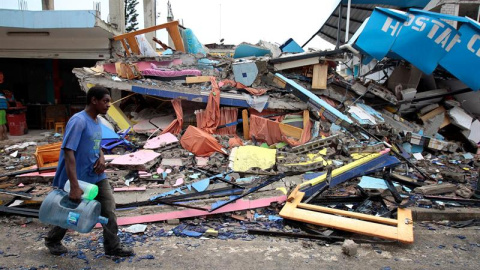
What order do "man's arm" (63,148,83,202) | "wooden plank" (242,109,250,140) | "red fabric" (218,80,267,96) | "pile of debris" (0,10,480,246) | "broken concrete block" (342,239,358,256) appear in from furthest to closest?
1. "red fabric" (218,80,267,96)
2. "wooden plank" (242,109,250,140)
3. "pile of debris" (0,10,480,246)
4. "broken concrete block" (342,239,358,256)
5. "man's arm" (63,148,83,202)

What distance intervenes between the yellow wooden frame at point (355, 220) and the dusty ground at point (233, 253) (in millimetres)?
155

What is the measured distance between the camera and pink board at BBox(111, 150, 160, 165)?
228 inches

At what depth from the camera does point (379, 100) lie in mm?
9336

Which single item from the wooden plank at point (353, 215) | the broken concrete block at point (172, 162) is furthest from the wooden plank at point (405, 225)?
the broken concrete block at point (172, 162)

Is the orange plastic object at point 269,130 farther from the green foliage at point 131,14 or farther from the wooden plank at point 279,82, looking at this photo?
the green foliage at point 131,14

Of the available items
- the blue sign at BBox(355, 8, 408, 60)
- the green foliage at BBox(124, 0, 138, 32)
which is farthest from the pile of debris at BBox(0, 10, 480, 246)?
the green foliage at BBox(124, 0, 138, 32)

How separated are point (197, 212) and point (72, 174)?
194cm

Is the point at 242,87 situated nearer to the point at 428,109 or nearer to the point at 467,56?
the point at 467,56

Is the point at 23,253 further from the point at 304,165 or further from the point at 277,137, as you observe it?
the point at 277,137

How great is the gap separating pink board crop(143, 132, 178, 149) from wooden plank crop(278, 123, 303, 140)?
2.59 m

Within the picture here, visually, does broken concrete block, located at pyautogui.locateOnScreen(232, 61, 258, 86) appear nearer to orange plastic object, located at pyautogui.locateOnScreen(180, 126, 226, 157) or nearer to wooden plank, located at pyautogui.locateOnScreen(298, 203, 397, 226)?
orange plastic object, located at pyautogui.locateOnScreen(180, 126, 226, 157)

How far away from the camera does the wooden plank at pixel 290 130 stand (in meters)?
7.59

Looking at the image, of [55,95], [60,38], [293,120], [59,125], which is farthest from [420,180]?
[55,95]

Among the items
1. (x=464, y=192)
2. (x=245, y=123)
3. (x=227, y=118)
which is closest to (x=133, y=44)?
(x=227, y=118)
